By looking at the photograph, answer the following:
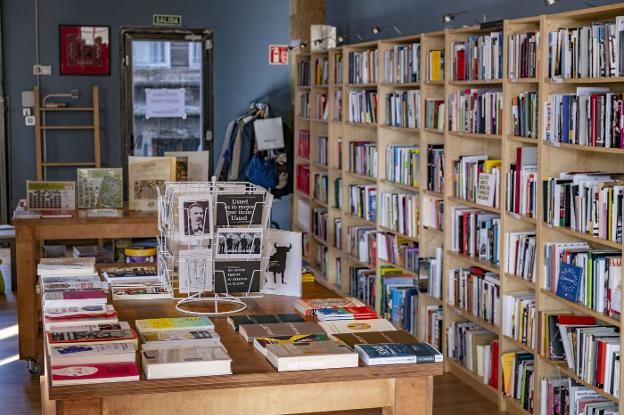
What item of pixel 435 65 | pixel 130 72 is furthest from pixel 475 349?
pixel 130 72

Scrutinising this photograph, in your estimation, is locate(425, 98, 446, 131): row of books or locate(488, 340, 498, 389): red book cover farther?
locate(425, 98, 446, 131): row of books

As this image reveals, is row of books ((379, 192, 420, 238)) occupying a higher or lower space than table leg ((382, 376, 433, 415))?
higher

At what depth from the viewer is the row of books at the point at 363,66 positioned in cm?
712

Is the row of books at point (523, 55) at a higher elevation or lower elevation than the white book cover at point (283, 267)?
higher

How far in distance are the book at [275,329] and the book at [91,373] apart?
→ 1.64 ft

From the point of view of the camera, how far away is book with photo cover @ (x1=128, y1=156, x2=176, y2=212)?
19.9 ft

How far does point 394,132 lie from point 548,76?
2381mm

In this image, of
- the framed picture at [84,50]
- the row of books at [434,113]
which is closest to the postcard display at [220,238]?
the row of books at [434,113]

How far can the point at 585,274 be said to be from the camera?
4453 mm

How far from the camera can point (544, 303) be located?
4.83 meters

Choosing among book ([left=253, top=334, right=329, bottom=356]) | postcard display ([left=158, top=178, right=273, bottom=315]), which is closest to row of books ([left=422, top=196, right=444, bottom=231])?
postcard display ([left=158, top=178, right=273, bottom=315])

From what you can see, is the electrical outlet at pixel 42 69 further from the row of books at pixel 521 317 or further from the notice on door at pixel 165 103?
the row of books at pixel 521 317

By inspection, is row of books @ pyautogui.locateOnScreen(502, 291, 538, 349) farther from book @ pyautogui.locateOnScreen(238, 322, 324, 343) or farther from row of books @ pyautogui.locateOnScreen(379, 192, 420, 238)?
book @ pyautogui.locateOnScreen(238, 322, 324, 343)

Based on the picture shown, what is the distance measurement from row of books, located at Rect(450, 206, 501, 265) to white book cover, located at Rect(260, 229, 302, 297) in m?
1.79
